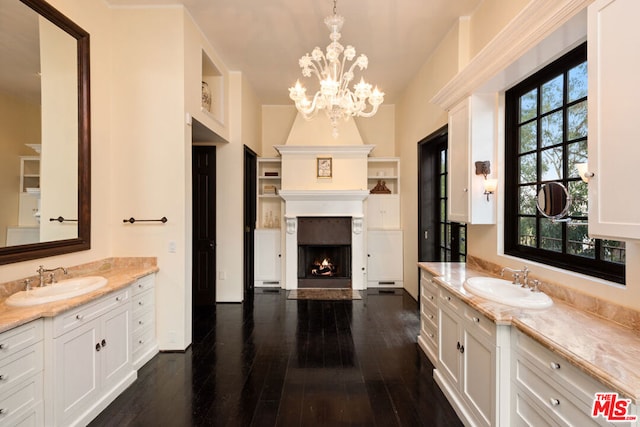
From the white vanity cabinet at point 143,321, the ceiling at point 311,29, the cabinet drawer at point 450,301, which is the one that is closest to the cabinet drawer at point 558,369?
the cabinet drawer at point 450,301

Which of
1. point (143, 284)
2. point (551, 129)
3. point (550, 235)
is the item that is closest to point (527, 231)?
point (550, 235)

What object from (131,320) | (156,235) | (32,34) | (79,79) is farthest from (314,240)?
(32,34)

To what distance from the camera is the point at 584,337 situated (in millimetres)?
1293

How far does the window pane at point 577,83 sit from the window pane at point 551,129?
0.47 feet

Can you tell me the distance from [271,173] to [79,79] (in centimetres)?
323

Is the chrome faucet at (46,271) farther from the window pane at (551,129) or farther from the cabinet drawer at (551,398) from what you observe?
the window pane at (551,129)

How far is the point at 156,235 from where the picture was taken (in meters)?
2.87

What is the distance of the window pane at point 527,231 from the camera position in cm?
226

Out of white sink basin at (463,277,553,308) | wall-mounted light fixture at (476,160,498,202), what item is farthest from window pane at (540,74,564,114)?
white sink basin at (463,277,553,308)

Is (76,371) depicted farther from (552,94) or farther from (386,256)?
(386,256)

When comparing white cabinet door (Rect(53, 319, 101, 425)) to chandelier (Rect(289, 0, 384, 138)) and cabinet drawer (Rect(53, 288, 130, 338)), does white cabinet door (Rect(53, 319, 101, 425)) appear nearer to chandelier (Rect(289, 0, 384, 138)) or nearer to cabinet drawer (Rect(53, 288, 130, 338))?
cabinet drawer (Rect(53, 288, 130, 338))

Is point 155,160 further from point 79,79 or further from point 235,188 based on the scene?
point 235,188

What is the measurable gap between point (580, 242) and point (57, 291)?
141 inches

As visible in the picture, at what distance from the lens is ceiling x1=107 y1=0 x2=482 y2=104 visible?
2.84 m
